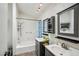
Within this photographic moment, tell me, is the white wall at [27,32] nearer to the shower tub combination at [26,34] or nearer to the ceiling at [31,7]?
the shower tub combination at [26,34]

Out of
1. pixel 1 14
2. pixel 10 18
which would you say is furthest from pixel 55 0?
pixel 10 18

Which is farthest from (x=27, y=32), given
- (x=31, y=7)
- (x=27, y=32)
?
(x=31, y=7)

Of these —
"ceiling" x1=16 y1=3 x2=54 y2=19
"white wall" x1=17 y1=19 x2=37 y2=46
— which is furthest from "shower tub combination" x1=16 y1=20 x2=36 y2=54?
"ceiling" x1=16 y1=3 x2=54 y2=19

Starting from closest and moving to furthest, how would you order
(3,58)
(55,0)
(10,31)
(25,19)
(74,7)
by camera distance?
(3,58)
(55,0)
(74,7)
(10,31)
(25,19)

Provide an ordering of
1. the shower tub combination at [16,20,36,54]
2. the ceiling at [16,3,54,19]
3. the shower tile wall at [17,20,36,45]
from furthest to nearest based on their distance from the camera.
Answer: the shower tile wall at [17,20,36,45], the shower tub combination at [16,20,36,54], the ceiling at [16,3,54,19]

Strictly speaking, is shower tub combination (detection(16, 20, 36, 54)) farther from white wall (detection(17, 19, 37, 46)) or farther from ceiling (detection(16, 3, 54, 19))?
ceiling (detection(16, 3, 54, 19))

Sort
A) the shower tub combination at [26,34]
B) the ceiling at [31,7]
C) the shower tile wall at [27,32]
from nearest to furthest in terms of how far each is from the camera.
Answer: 1. the ceiling at [31,7]
2. the shower tub combination at [26,34]
3. the shower tile wall at [27,32]

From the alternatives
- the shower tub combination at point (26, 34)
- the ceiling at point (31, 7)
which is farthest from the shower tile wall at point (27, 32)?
the ceiling at point (31, 7)

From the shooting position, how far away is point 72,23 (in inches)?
69.9

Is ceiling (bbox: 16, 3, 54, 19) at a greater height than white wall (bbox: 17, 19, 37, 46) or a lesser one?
greater

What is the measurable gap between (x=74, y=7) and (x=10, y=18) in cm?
147

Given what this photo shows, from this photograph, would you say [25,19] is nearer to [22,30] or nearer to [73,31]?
[22,30]

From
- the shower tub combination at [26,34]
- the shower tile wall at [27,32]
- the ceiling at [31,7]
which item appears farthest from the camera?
the shower tile wall at [27,32]

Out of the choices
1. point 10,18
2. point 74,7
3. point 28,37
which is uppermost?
point 74,7
